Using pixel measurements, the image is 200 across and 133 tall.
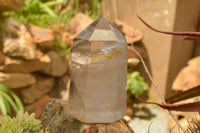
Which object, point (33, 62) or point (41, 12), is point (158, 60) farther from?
point (41, 12)

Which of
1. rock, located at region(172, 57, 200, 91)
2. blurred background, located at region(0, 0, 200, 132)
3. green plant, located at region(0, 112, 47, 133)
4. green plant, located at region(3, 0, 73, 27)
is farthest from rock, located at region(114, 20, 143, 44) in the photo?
green plant, located at region(0, 112, 47, 133)

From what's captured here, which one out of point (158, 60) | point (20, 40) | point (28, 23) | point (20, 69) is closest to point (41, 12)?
point (28, 23)

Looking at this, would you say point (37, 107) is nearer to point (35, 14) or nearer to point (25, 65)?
point (25, 65)

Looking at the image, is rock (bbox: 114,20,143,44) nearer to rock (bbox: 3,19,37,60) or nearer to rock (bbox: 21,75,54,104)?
rock (bbox: 3,19,37,60)

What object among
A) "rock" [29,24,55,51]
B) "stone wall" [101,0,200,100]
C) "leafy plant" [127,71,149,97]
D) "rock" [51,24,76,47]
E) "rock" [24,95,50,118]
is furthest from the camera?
"rock" [51,24,76,47]

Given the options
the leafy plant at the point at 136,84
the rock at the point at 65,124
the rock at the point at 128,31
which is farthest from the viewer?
the leafy plant at the point at 136,84

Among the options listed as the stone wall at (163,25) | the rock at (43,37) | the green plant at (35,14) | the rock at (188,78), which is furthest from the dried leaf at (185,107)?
the green plant at (35,14)

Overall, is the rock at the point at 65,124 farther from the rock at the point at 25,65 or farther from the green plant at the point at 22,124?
the rock at the point at 25,65
